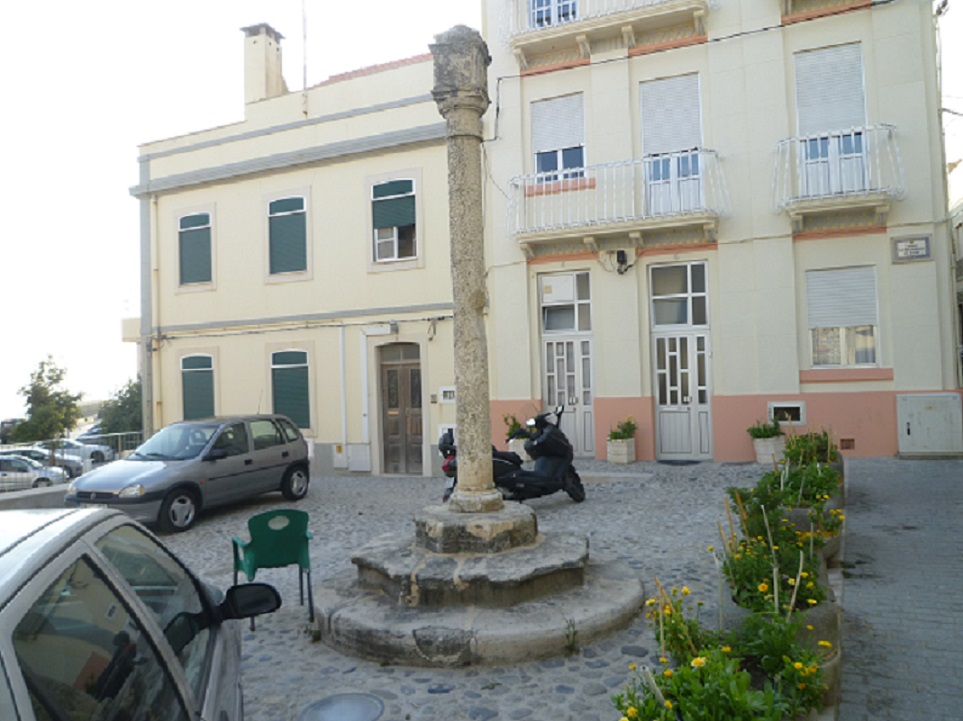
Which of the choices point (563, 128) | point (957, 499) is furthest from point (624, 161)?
point (957, 499)

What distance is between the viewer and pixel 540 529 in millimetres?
7543

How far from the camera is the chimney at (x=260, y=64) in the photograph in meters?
17.6

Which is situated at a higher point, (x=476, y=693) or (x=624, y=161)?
(x=624, y=161)

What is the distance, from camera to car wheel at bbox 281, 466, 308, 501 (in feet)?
40.0

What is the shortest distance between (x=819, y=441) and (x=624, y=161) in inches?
269

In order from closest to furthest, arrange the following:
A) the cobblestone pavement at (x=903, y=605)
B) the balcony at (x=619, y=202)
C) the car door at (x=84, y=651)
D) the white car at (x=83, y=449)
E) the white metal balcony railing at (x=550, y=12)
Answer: the car door at (x=84, y=651) → the cobblestone pavement at (x=903, y=605) → the balcony at (x=619, y=202) → the white metal balcony railing at (x=550, y=12) → the white car at (x=83, y=449)

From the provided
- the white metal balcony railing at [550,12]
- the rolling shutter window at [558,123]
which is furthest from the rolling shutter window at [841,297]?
the white metal balcony railing at [550,12]

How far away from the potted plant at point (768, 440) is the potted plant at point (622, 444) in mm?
2051

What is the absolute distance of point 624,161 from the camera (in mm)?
13891

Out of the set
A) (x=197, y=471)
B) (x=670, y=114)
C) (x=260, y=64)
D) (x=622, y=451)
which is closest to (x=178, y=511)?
(x=197, y=471)

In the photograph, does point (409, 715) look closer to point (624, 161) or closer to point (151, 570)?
point (151, 570)

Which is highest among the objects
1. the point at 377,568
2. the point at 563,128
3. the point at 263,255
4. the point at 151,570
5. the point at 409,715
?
the point at 563,128

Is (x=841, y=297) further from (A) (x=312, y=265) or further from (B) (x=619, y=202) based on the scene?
(A) (x=312, y=265)

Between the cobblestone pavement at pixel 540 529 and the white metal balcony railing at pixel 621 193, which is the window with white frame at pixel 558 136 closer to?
the white metal balcony railing at pixel 621 193
